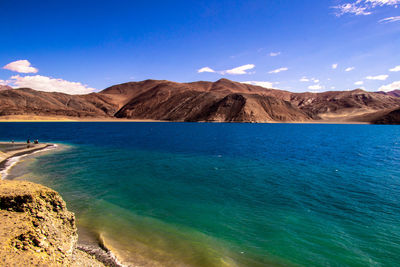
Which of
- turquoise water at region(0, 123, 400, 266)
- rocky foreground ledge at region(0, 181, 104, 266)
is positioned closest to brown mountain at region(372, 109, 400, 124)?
turquoise water at region(0, 123, 400, 266)

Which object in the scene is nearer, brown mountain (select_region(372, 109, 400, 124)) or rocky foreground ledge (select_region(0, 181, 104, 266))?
rocky foreground ledge (select_region(0, 181, 104, 266))

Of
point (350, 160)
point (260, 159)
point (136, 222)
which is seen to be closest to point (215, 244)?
point (136, 222)

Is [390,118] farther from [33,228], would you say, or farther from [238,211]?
[33,228]

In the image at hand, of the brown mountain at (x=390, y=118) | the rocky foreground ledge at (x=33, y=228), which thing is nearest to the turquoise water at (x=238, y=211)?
the rocky foreground ledge at (x=33, y=228)

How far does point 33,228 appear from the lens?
6.32 metres

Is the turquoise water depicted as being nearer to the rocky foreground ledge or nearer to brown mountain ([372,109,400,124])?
the rocky foreground ledge

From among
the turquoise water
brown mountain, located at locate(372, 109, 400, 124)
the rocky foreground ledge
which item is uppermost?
brown mountain, located at locate(372, 109, 400, 124)

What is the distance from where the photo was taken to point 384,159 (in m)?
34.0

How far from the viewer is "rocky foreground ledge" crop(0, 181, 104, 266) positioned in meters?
5.54

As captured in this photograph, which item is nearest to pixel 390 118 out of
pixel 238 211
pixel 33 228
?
pixel 238 211

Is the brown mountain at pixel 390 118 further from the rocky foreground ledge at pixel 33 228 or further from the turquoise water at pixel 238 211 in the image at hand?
the rocky foreground ledge at pixel 33 228

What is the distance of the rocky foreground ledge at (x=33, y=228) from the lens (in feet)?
18.2

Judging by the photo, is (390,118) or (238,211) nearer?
(238,211)

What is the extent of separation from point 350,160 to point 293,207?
2331 centimetres
